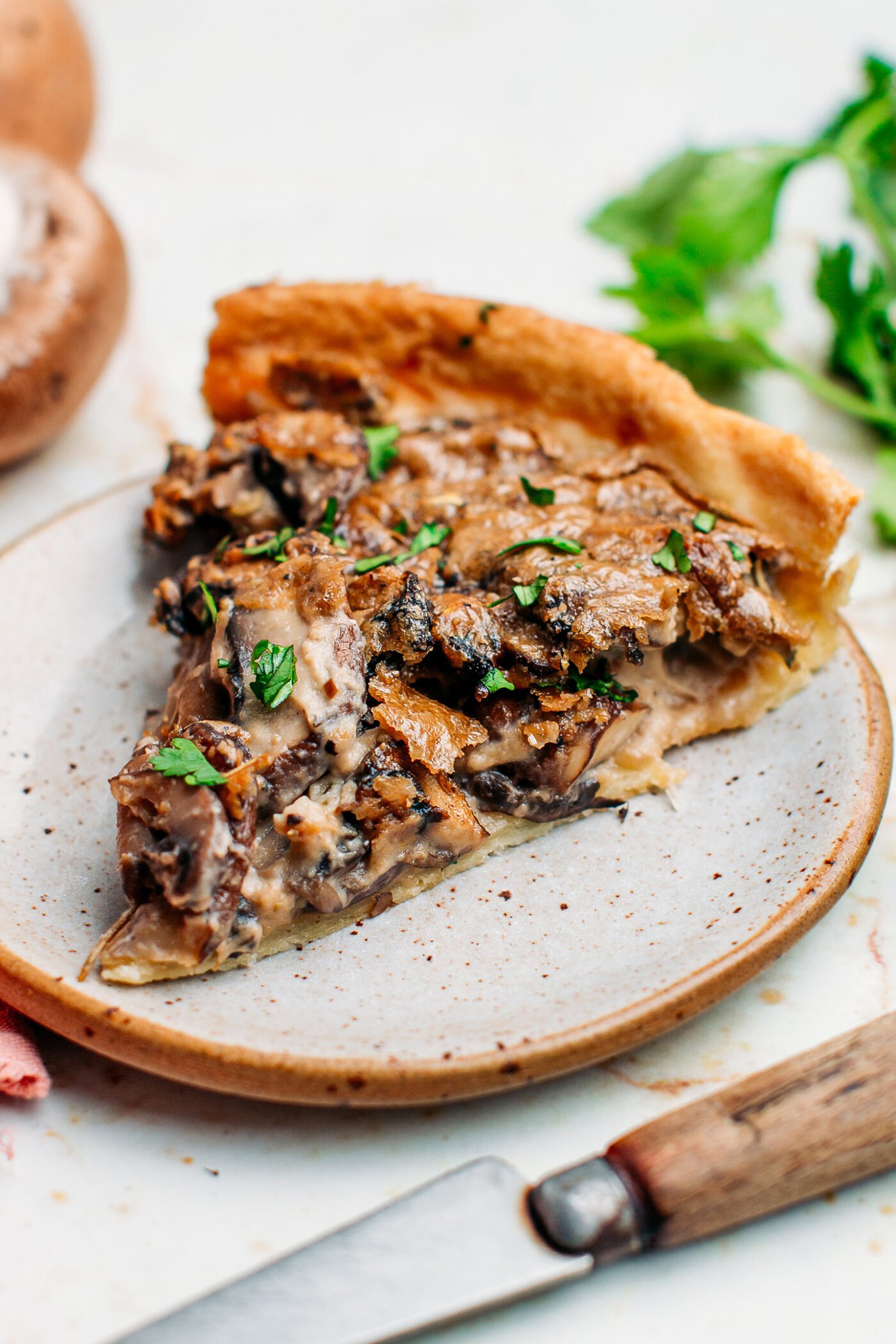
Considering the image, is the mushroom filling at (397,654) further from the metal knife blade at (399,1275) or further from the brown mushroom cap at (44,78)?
the brown mushroom cap at (44,78)

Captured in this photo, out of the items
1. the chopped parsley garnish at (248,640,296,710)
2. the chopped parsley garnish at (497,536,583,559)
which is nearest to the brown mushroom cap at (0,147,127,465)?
the chopped parsley garnish at (248,640,296,710)

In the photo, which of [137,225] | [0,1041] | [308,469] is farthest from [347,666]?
[137,225]

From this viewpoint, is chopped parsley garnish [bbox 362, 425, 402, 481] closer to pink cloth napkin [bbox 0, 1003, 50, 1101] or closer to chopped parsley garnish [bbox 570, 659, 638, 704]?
chopped parsley garnish [bbox 570, 659, 638, 704]

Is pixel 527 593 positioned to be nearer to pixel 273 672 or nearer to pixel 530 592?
pixel 530 592

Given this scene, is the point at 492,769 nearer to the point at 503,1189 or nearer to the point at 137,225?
the point at 503,1189

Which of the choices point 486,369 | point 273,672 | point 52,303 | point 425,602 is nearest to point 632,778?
point 425,602

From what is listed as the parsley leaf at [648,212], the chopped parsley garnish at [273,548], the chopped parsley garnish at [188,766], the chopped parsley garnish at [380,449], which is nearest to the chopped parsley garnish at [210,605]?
the chopped parsley garnish at [273,548]
